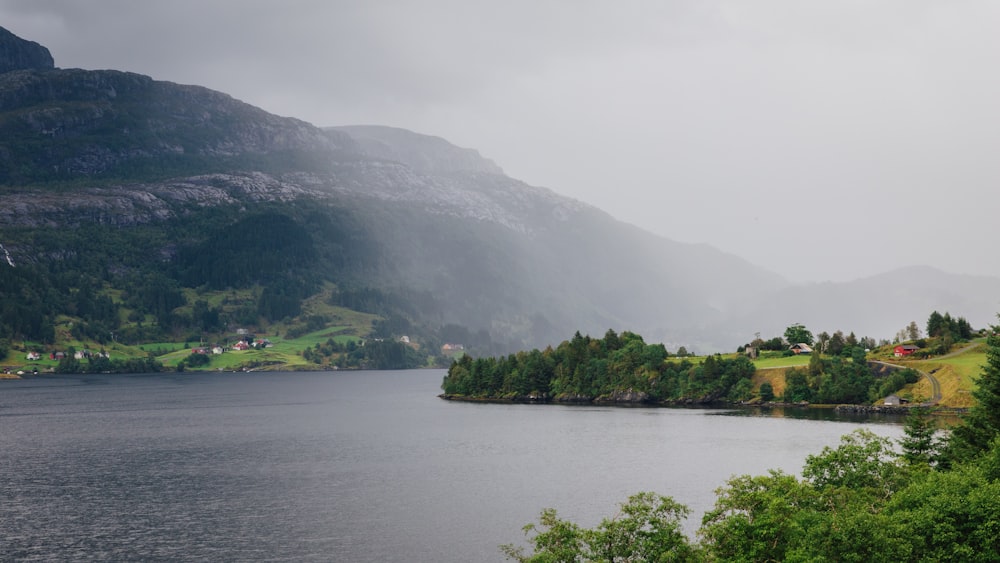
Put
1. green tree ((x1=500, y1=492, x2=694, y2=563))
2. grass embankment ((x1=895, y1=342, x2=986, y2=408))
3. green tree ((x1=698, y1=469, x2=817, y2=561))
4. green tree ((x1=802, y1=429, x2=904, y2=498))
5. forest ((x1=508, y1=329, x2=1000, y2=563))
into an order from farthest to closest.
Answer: grass embankment ((x1=895, y1=342, x2=986, y2=408)) → green tree ((x1=802, y1=429, x2=904, y2=498)) → green tree ((x1=500, y1=492, x2=694, y2=563)) → green tree ((x1=698, y1=469, x2=817, y2=561)) → forest ((x1=508, y1=329, x2=1000, y2=563))

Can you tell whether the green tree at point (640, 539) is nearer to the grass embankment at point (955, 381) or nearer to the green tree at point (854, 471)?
the green tree at point (854, 471)

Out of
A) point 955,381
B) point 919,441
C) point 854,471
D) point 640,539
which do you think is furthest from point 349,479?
point 955,381

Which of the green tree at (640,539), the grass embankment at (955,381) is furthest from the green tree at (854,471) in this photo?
the grass embankment at (955,381)

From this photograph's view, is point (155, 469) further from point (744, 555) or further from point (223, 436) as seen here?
point (744, 555)

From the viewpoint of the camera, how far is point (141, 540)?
85.9 metres

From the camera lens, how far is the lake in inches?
3344

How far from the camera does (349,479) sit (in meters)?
121

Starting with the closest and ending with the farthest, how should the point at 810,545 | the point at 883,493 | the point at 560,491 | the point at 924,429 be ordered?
the point at 810,545 < the point at 883,493 < the point at 924,429 < the point at 560,491

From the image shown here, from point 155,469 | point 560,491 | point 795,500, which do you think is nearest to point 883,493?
point 795,500

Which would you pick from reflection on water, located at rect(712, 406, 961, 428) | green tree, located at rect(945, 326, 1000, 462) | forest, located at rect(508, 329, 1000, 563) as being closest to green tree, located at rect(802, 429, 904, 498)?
forest, located at rect(508, 329, 1000, 563)

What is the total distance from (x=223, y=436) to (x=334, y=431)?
25.3m

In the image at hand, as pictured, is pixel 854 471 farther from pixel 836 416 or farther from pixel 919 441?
pixel 836 416

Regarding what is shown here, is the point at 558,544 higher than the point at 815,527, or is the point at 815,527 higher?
the point at 815,527

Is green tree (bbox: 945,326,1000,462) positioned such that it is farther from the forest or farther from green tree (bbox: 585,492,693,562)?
green tree (bbox: 585,492,693,562)
